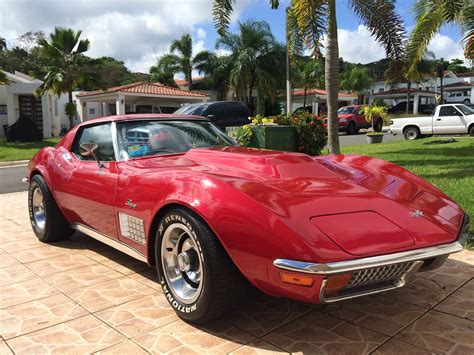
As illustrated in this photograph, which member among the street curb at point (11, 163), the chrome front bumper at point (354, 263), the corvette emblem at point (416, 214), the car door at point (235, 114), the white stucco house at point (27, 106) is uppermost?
the white stucco house at point (27, 106)

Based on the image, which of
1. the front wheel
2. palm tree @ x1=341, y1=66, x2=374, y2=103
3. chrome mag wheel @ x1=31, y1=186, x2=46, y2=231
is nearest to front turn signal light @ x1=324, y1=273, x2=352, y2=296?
the front wheel

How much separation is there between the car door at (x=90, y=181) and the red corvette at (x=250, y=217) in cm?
2

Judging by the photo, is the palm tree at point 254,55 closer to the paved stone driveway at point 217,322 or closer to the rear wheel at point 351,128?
the rear wheel at point 351,128

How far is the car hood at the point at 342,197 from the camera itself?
7.84ft

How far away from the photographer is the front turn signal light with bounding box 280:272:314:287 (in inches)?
87.3

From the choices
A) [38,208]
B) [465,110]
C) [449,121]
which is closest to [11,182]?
[38,208]

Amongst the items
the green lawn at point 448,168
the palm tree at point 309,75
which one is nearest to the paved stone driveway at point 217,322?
the green lawn at point 448,168

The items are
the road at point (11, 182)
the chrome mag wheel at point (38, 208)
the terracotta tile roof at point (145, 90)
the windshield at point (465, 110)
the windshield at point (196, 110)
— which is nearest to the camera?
the chrome mag wheel at point (38, 208)

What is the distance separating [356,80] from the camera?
49.7 meters

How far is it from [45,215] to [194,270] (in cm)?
253

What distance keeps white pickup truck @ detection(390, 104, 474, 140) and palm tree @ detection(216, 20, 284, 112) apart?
48.8 feet

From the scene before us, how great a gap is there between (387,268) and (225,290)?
93cm

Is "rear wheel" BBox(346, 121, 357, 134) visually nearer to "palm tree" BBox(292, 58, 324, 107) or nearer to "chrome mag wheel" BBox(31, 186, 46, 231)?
"palm tree" BBox(292, 58, 324, 107)

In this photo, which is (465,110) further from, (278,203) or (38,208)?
(278,203)
